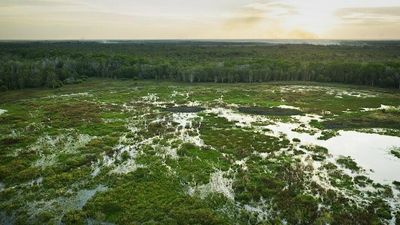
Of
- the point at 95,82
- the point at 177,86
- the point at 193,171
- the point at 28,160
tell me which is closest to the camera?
the point at 193,171

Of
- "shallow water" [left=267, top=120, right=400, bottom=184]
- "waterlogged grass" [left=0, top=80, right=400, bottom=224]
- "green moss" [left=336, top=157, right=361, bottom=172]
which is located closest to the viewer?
"waterlogged grass" [left=0, top=80, right=400, bottom=224]

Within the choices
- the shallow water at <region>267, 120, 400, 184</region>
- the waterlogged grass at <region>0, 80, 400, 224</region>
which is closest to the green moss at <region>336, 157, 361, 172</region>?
the waterlogged grass at <region>0, 80, 400, 224</region>

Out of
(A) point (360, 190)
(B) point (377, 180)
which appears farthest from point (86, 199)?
(B) point (377, 180)

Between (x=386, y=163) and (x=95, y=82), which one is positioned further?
(x=95, y=82)

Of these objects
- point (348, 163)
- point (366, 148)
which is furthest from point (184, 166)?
point (366, 148)

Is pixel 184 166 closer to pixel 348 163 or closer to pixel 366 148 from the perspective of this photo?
pixel 348 163

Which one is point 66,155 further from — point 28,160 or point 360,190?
point 360,190

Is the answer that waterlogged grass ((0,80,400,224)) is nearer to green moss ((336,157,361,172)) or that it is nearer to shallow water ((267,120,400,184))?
green moss ((336,157,361,172))

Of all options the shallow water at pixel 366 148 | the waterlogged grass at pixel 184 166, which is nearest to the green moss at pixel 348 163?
the waterlogged grass at pixel 184 166
